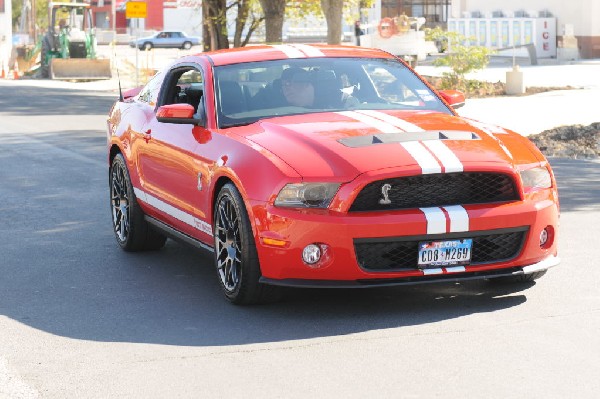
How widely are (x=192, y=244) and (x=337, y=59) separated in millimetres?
1631

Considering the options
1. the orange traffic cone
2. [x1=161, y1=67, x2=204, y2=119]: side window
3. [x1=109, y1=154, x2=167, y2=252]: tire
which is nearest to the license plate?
[x1=161, y1=67, x2=204, y2=119]: side window

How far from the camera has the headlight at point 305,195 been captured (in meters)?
7.68

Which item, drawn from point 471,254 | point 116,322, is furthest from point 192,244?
point 471,254

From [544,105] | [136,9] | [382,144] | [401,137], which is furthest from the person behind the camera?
[136,9]

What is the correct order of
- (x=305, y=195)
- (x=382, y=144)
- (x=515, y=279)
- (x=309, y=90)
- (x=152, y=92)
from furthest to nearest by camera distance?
(x=152, y=92), (x=309, y=90), (x=515, y=279), (x=382, y=144), (x=305, y=195)

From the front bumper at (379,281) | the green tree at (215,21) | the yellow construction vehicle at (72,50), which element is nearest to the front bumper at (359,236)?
the front bumper at (379,281)

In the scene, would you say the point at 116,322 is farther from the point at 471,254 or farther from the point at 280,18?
Result: the point at 280,18

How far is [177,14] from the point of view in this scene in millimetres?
111375

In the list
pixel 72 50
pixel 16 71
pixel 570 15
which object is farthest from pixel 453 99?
pixel 16 71

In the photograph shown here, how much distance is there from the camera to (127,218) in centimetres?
1055

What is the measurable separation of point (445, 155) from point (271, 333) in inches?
55.8

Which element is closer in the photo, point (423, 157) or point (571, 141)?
point (423, 157)

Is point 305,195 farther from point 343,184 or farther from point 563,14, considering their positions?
point 563,14

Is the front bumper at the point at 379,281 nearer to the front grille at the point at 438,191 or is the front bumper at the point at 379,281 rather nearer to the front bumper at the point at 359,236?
the front bumper at the point at 359,236
